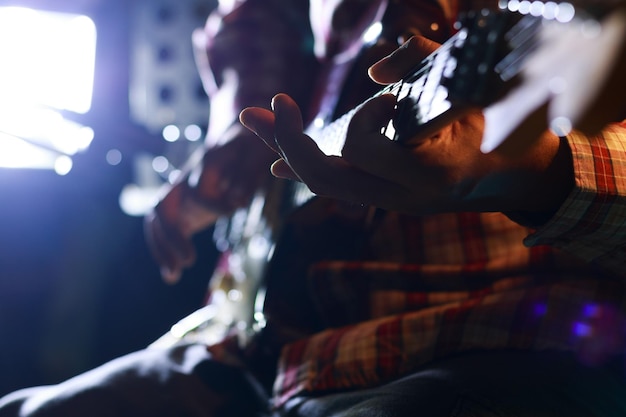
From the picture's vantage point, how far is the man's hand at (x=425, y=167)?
1.52 feet

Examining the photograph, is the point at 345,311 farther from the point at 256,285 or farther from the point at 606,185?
the point at 606,185

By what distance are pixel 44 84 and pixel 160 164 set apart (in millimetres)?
387

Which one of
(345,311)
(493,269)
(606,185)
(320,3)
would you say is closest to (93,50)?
(320,3)

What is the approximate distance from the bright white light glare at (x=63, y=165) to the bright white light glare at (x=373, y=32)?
1206 mm

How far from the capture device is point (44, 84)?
5.42ft

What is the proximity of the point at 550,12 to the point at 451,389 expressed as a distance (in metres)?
0.34

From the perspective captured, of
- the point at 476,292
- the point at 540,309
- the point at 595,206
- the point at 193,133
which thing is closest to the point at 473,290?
the point at 476,292

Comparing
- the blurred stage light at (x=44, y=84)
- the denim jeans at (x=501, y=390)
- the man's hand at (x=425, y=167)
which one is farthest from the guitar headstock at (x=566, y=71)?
the blurred stage light at (x=44, y=84)

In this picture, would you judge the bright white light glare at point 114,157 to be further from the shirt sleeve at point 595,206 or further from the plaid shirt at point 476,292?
the shirt sleeve at point 595,206

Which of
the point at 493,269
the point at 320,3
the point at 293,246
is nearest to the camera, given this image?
→ the point at 493,269

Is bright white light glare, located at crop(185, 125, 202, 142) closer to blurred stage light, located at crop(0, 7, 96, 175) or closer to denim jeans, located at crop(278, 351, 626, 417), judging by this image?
blurred stage light, located at crop(0, 7, 96, 175)

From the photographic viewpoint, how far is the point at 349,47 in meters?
0.92

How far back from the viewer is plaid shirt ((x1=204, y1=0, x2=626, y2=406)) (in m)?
0.51

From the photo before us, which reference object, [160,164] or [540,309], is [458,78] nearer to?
[540,309]
